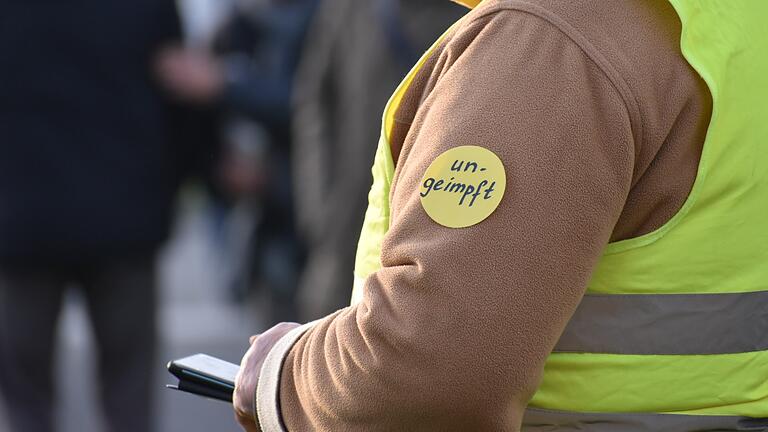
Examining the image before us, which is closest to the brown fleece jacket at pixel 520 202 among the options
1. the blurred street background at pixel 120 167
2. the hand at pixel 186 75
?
the blurred street background at pixel 120 167

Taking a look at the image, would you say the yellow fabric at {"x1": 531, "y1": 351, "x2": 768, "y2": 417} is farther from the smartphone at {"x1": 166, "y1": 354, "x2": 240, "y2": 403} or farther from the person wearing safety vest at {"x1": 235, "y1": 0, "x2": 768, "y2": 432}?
the smartphone at {"x1": 166, "y1": 354, "x2": 240, "y2": 403}

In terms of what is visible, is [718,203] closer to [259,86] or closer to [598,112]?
[598,112]

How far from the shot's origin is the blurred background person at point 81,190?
396 centimetres

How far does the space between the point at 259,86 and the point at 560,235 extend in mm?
→ 3524

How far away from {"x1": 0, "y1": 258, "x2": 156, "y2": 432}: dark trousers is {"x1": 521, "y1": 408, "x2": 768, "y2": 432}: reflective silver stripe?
277cm

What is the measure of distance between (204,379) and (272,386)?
170mm

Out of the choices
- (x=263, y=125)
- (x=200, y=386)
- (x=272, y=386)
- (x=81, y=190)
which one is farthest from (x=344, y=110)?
(x=272, y=386)

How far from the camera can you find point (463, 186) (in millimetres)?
1373

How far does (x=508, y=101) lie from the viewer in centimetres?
137

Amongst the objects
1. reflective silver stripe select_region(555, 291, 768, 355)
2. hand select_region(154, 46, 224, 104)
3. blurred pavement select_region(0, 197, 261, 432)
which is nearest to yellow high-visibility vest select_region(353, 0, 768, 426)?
reflective silver stripe select_region(555, 291, 768, 355)

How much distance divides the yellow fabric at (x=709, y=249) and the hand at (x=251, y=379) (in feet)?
1.15

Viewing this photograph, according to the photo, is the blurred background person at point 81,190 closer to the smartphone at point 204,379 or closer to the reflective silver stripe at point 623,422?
the smartphone at point 204,379

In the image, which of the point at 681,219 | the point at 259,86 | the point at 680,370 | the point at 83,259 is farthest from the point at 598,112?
the point at 259,86

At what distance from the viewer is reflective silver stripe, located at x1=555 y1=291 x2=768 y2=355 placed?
1468mm
